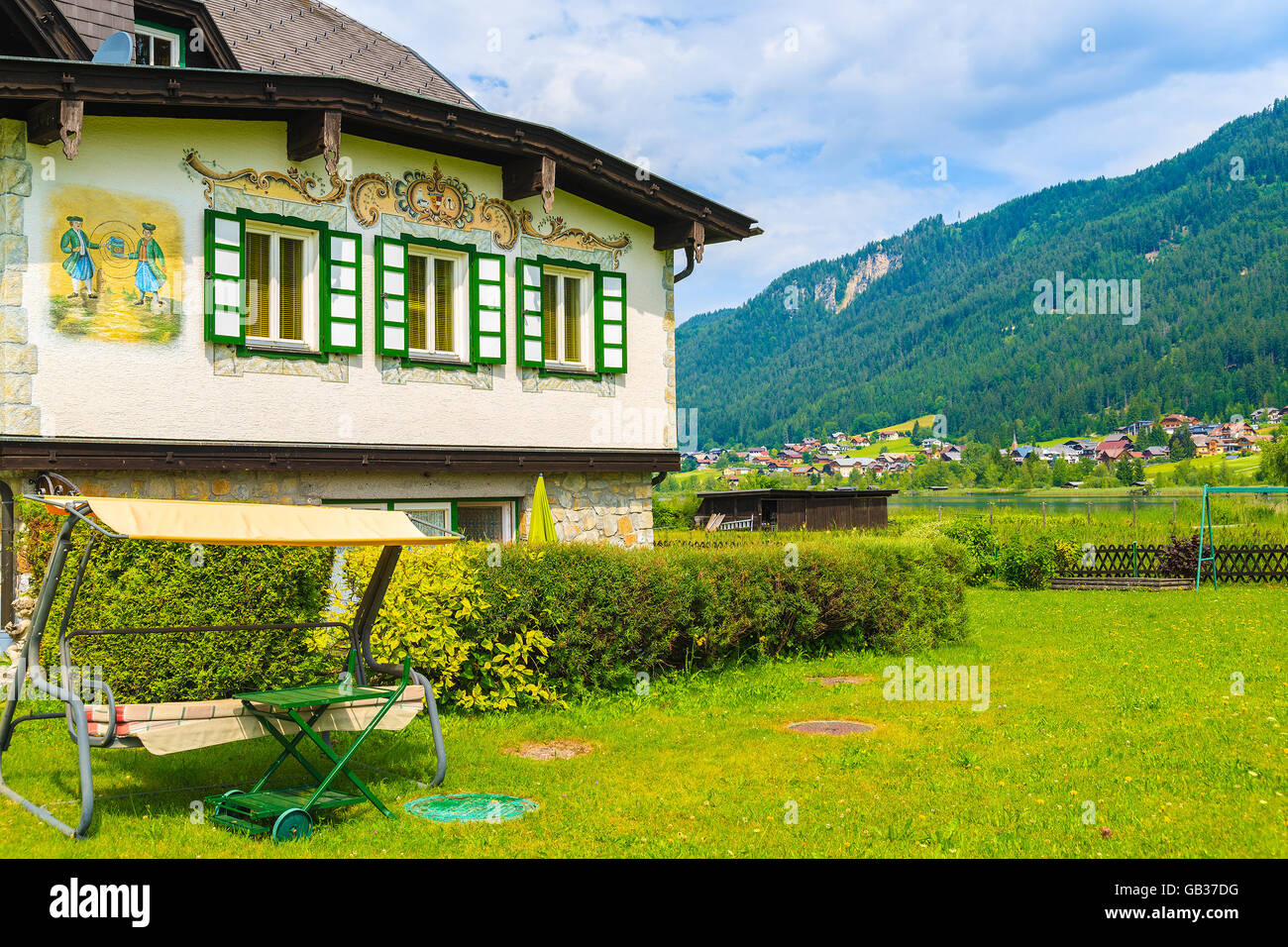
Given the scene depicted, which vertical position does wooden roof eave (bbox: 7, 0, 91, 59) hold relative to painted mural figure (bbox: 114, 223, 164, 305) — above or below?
above

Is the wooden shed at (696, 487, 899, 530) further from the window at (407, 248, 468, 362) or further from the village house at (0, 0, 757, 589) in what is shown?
the window at (407, 248, 468, 362)

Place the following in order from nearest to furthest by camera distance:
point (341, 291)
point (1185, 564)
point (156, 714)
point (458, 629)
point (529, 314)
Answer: point (156, 714)
point (458, 629)
point (341, 291)
point (529, 314)
point (1185, 564)

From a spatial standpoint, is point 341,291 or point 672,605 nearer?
point 672,605

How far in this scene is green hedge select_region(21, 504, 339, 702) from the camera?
354 inches

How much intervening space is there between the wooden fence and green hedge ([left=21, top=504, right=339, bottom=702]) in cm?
2307

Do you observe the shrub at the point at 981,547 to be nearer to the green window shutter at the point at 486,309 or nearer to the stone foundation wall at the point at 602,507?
the stone foundation wall at the point at 602,507

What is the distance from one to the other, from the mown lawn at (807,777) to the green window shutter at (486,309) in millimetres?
5671

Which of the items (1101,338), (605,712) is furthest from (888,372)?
(605,712)

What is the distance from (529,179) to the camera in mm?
15234

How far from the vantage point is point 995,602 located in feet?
76.3

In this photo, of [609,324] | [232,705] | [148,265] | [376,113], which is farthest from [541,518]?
[232,705]

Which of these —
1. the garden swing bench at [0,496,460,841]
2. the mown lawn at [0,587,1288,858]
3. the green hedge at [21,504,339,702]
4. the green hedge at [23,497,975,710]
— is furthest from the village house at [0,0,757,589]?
the garden swing bench at [0,496,460,841]

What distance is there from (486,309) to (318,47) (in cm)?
611

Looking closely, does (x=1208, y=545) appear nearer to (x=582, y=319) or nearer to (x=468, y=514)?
(x=582, y=319)
